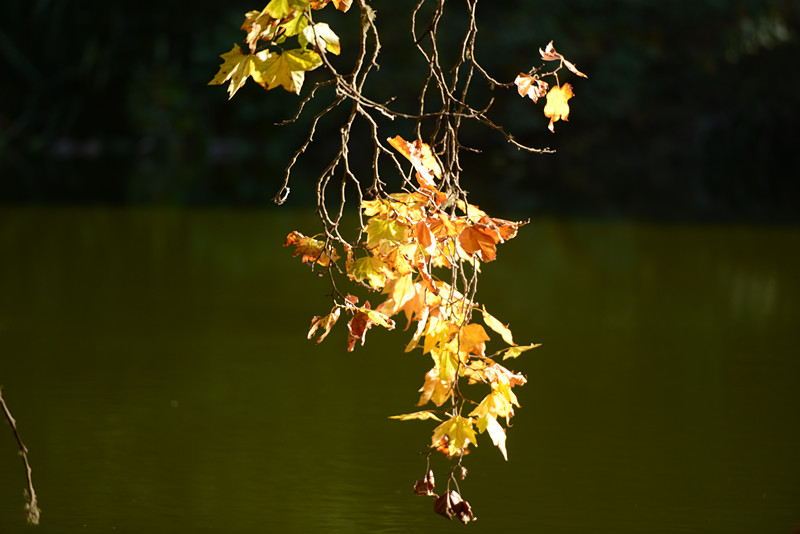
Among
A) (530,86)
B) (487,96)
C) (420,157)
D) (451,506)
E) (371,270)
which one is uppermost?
(487,96)

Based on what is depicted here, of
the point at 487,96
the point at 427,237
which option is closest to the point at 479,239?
the point at 427,237

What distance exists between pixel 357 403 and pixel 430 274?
1.77 m

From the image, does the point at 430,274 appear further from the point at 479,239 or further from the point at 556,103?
the point at 556,103

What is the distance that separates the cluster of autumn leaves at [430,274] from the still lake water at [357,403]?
829mm

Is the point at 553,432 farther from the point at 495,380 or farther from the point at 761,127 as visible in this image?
the point at 761,127

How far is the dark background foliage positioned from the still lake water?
5181 mm

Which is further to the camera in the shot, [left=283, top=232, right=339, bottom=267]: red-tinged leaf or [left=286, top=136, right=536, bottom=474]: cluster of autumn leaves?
[left=283, top=232, right=339, bottom=267]: red-tinged leaf

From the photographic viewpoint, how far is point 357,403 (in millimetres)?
3184

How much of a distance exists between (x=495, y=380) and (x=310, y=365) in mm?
2241

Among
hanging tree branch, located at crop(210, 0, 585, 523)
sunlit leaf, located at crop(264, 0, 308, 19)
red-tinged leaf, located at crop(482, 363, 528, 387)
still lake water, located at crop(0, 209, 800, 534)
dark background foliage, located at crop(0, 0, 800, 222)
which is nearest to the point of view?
sunlit leaf, located at crop(264, 0, 308, 19)

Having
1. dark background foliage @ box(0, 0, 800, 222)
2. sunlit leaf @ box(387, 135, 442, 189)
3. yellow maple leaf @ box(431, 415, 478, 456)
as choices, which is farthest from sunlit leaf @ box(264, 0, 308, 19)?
dark background foliage @ box(0, 0, 800, 222)

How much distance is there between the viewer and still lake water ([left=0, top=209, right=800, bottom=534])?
7.72 ft

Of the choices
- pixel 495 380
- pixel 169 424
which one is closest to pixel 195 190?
pixel 169 424

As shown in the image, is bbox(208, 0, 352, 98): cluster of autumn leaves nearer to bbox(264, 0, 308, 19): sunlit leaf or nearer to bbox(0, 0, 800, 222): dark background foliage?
bbox(264, 0, 308, 19): sunlit leaf
